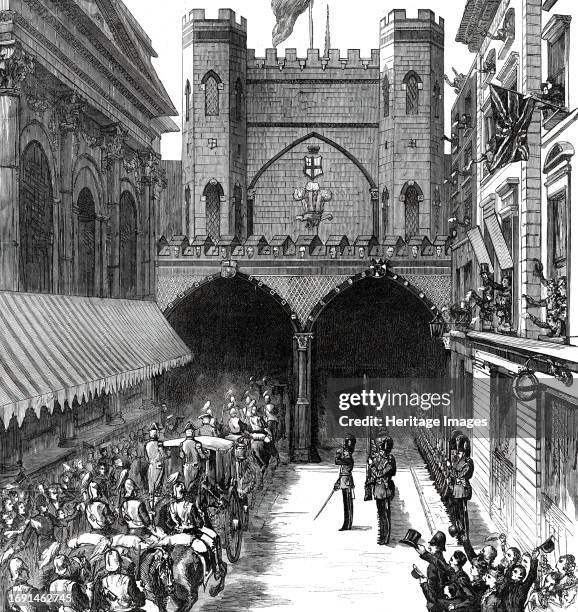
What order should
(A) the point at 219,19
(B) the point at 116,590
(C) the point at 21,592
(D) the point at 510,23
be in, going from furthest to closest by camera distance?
(A) the point at 219,19 < (D) the point at 510,23 < (B) the point at 116,590 < (C) the point at 21,592

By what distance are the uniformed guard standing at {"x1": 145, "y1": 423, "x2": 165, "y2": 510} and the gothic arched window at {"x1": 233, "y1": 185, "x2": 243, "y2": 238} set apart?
8.57 m

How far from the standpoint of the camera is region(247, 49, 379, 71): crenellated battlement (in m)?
22.8

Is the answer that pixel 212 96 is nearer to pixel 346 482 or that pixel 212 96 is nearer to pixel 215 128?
pixel 215 128

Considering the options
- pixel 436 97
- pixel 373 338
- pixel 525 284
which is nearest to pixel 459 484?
pixel 525 284

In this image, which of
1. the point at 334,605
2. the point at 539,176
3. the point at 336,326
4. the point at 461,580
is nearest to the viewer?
the point at 461,580

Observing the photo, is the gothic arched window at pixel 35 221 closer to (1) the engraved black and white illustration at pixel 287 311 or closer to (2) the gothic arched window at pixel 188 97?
(1) the engraved black and white illustration at pixel 287 311

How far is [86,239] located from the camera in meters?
18.8

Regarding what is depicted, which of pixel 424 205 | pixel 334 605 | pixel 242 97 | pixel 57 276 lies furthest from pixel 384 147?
pixel 334 605

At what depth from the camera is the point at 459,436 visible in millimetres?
16172

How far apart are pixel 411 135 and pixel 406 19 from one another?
3078mm

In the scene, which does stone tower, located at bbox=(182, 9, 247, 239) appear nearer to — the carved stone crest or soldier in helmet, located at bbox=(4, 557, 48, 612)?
the carved stone crest

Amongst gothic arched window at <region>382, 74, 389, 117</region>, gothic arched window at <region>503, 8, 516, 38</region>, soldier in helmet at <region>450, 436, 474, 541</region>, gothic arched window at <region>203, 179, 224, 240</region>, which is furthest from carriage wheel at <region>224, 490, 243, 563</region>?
gothic arched window at <region>382, 74, 389, 117</region>

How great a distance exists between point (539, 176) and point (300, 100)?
34.8 ft

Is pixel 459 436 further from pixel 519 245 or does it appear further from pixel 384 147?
pixel 384 147
